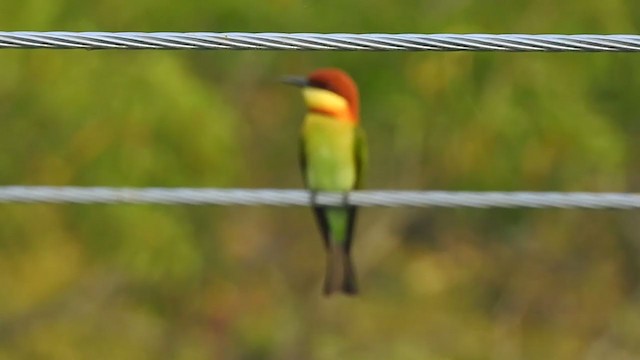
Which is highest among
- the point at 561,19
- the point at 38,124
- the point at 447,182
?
the point at 561,19

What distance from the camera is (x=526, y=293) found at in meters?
5.55

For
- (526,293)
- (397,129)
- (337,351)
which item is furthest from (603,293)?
(397,129)

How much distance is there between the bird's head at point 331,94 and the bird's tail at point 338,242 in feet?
0.66

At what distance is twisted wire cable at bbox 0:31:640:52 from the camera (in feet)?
4.58

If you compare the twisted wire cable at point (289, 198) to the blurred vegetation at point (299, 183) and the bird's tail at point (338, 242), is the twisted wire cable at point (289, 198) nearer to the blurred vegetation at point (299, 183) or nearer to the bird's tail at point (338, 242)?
the bird's tail at point (338, 242)

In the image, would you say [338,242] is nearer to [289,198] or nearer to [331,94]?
[331,94]

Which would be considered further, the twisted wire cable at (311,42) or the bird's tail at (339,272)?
the bird's tail at (339,272)

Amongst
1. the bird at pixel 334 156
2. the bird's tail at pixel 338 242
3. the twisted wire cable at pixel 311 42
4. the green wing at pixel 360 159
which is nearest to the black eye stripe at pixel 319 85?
the bird at pixel 334 156

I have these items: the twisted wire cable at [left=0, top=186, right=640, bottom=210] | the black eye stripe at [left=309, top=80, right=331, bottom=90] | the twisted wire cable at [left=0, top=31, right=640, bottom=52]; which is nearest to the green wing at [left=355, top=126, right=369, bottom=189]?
the black eye stripe at [left=309, top=80, right=331, bottom=90]

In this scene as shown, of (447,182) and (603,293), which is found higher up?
(447,182)

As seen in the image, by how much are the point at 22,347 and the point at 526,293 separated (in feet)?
6.96

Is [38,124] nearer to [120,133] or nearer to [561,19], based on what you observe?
[120,133]

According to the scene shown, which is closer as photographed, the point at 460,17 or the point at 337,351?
the point at 460,17

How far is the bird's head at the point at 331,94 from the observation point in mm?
2982
